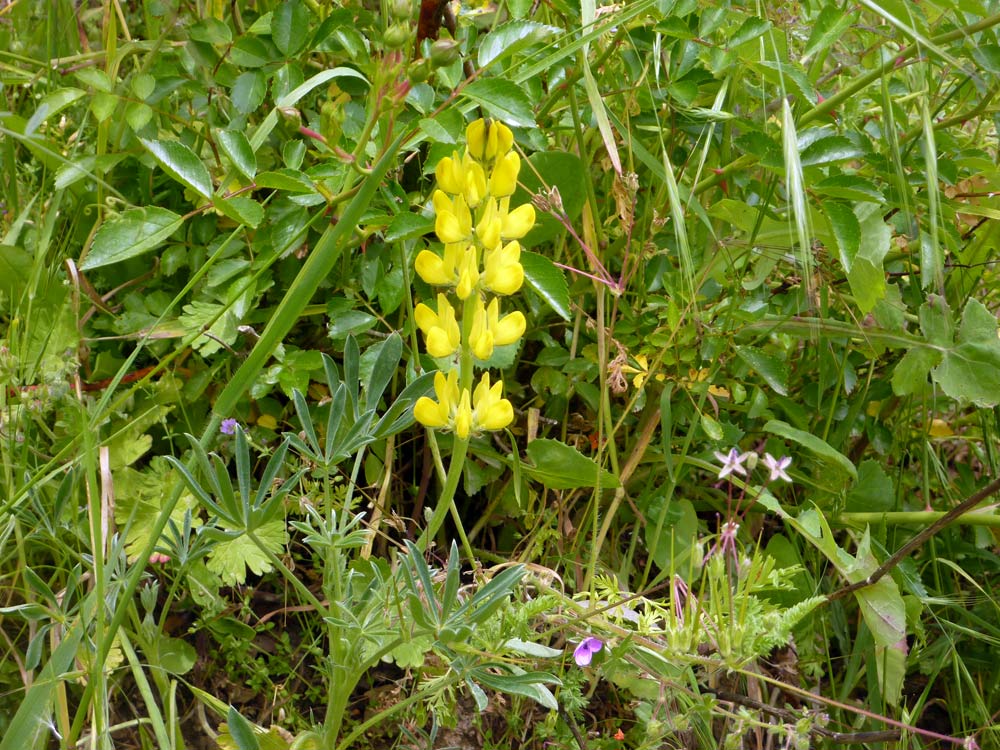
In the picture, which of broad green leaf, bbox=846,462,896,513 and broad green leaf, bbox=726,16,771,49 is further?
broad green leaf, bbox=846,462,896,513

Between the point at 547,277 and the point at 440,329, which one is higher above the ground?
the point at 440,329

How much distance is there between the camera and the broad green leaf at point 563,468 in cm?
135

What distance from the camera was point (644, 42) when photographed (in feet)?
4.67

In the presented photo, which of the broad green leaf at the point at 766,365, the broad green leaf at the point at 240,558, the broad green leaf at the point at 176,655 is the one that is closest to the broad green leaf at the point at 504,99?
the broad green leaf at the point at 766,365

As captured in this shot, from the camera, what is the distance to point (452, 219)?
34.2 inches

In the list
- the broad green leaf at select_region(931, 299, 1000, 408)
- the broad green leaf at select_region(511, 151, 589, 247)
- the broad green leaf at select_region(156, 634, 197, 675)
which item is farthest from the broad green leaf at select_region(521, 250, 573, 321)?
the broad green leaf at select_region(156, 634, 197, 675)

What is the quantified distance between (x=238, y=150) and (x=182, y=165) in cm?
7

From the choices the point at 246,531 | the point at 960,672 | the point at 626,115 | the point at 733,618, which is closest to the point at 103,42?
the point at 626,115

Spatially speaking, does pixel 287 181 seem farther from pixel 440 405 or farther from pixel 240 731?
pixel 240 731

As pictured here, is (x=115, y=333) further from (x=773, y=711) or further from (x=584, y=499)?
(x=773, y=711)

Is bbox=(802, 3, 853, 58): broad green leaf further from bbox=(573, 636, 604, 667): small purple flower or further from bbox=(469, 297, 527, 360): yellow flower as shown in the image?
bbox=(573, 636, 604, 667): small purple flower

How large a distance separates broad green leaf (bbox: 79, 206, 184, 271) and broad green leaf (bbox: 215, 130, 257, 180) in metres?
0.12


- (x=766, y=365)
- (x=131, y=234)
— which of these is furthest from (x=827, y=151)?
(x=131, y=234)

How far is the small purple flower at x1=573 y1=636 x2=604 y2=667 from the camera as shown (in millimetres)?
1161
